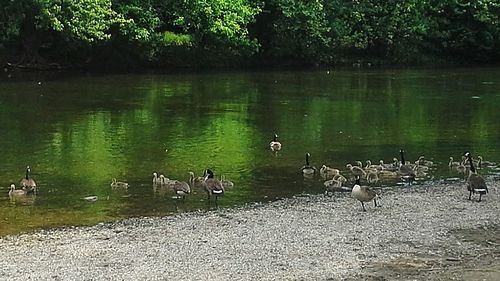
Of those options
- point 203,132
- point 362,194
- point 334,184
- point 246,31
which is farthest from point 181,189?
point 246,31

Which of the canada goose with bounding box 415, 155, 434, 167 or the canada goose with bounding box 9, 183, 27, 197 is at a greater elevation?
the canada goose with bounding box 415, 155, 434, 167

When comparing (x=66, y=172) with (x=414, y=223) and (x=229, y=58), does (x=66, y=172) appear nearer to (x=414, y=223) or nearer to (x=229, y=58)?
(x=414, y=223)

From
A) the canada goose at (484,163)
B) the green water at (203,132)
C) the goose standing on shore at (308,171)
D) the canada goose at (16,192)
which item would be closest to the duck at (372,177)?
the green water at (203,132)

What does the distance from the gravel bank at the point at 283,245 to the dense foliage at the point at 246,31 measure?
45546 mm

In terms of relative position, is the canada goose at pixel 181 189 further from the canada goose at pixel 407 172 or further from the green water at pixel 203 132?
the canada goose at pixel 407 172

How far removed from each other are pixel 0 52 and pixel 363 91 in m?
31.3

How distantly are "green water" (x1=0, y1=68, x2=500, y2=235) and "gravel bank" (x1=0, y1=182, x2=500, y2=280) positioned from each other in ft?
6.41

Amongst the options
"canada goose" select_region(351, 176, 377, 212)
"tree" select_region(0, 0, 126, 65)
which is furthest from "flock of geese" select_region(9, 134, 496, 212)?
"tree" select_region(0, 0, 126, 65)

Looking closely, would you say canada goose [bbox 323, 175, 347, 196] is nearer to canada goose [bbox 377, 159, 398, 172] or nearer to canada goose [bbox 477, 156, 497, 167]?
canada goose [bbox 377, 159, 398, 172]

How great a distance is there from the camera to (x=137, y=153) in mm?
29781

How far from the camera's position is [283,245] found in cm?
1702

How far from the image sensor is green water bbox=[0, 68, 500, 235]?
75.5 ft

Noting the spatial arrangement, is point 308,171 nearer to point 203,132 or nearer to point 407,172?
point 407,172

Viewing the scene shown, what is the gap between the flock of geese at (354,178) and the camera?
2130 centimetres
